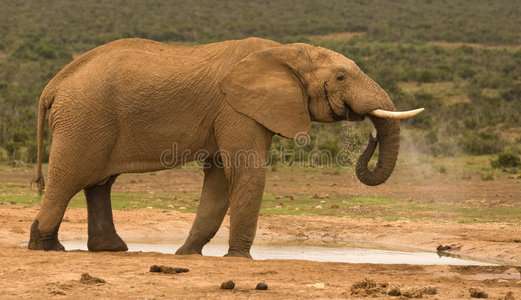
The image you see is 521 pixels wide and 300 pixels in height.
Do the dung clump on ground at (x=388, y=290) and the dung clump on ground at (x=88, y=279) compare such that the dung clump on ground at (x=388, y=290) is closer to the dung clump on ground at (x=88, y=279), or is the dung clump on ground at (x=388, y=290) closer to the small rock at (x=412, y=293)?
the small rock at (x=412, y=293)

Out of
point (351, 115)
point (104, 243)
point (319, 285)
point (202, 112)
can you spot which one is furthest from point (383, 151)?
point (104, 243)

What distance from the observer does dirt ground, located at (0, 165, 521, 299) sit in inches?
286

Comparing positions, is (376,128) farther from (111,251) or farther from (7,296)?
(7,296)

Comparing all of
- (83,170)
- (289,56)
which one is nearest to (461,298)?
(289,56)

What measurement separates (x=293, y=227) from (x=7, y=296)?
7.74 meters

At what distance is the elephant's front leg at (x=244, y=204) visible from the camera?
9609 mm

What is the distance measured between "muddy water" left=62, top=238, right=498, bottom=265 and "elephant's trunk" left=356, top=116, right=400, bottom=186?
125 cm

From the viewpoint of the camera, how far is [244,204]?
31.7 ft

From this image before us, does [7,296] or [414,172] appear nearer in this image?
[7,296]

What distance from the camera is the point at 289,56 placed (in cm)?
1000

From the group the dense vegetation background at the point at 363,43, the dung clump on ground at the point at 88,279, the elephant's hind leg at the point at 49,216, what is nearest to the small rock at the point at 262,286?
the dung clump on ground at the point at 88,279

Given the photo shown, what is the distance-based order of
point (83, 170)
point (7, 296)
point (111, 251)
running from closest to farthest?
point (7, 296), point (83, 170), point (111, 251)

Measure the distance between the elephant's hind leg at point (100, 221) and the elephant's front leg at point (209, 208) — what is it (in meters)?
0.82

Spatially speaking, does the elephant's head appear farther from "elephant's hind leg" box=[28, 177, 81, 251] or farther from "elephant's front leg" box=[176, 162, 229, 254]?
"elephant's hind leg" box=[28, 177, 81, 251]
